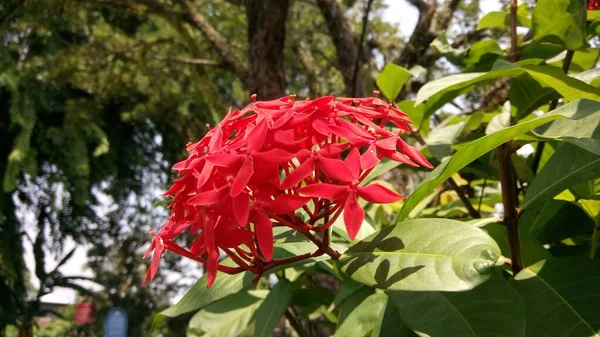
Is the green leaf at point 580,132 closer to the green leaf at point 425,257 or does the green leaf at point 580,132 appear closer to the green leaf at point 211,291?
the green leaf at point 425,257

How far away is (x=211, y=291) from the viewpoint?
22.0 inches

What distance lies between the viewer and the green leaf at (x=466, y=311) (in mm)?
359

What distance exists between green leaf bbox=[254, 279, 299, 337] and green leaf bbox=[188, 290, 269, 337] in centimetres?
10

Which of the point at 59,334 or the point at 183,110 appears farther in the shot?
the point at 59,334

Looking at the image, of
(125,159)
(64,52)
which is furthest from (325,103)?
(125,159)

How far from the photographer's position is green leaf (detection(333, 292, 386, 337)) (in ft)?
1.84

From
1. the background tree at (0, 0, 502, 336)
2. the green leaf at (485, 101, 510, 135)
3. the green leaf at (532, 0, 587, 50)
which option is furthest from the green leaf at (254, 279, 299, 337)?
the background tree at (0, 0, 502, 336)

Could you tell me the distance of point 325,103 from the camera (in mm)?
429

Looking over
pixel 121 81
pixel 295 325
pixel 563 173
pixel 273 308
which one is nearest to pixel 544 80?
pixel 563 173

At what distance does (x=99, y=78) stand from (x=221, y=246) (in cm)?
320

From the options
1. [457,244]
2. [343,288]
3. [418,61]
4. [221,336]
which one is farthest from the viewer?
[418,61]

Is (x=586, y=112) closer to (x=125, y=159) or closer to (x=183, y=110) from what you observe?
(x=183, y=110)

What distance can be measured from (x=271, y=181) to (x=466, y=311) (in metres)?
0.16

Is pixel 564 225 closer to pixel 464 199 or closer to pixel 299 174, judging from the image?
pixel 464 199
